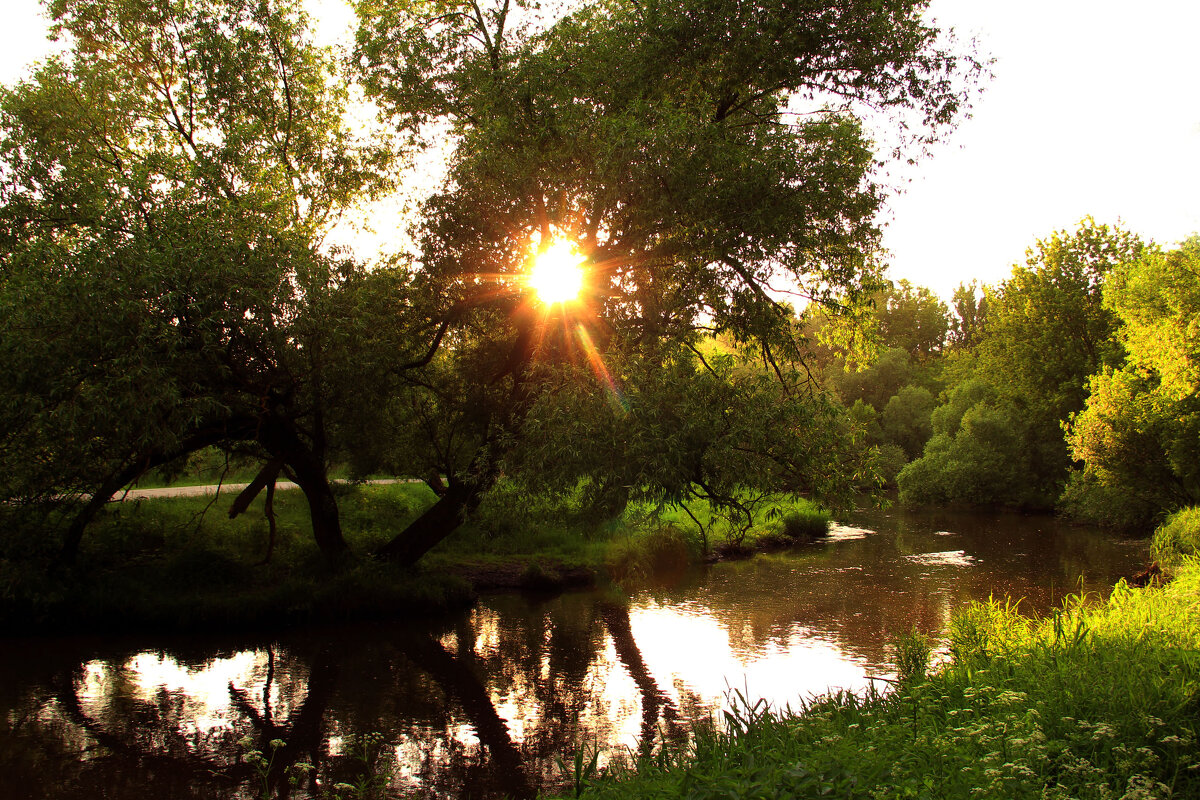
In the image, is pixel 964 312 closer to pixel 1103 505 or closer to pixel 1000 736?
pixel 1103 505

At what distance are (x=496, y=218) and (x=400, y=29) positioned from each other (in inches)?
206

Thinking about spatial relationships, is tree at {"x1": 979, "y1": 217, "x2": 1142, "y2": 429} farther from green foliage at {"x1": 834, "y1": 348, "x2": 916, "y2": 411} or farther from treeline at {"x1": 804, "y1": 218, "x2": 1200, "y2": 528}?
green foliage at {"x1": 834, "y1": 348, "x2": 916, "y2": 411}

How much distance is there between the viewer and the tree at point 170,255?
36.4 ft

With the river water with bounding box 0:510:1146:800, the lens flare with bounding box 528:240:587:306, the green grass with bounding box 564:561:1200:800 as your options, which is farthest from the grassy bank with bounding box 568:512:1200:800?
the lens flare with bounding box 528:240:587:306

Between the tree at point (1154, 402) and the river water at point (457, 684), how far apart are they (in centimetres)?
820

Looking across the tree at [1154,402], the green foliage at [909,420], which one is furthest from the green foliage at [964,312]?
the tree at [1154,402]

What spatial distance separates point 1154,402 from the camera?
25312 millimetres

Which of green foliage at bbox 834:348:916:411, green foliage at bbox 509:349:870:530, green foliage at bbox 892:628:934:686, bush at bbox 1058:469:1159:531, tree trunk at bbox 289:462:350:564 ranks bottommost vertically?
bush at bbox 1058:469:1159:531

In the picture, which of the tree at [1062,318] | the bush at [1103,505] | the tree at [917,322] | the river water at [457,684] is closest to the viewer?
the river water at [457,684]

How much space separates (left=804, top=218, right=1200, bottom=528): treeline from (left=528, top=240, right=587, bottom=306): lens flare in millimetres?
5908

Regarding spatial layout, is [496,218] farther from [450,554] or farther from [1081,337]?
[1081,337]

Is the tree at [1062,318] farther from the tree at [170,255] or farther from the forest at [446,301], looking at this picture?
the tree at [170,255]

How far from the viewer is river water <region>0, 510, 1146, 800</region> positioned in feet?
29.0

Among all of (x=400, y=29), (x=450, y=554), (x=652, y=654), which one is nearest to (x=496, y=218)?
(x=400, y=29)
